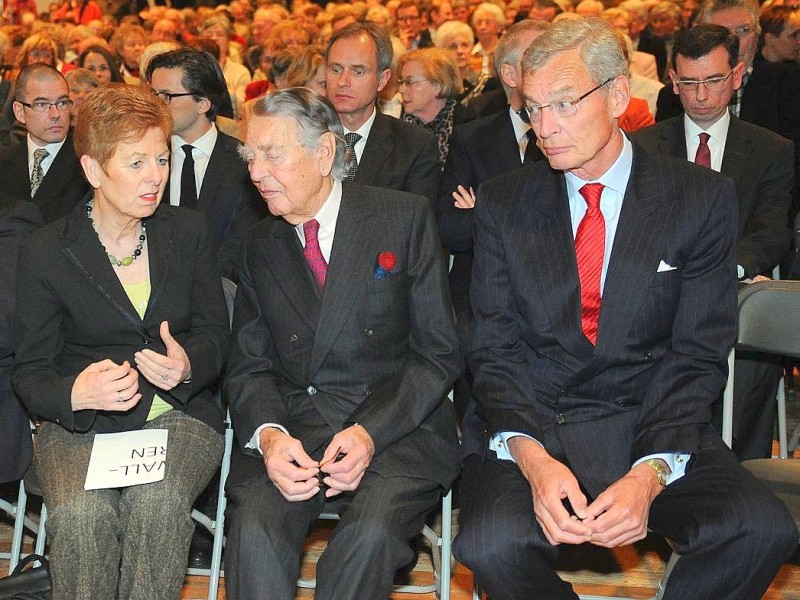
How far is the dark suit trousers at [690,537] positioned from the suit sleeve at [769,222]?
Answer: 132 cm

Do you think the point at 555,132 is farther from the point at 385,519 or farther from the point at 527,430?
the point at 385,519

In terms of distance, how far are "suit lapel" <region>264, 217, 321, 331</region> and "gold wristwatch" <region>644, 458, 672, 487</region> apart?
1.09 metres

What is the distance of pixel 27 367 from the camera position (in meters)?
3.25

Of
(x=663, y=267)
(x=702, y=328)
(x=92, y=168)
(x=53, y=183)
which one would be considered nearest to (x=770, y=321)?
(x=702, y=328)

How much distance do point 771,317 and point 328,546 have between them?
160cm

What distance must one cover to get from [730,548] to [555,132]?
4.17 ft

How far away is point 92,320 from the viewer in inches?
129

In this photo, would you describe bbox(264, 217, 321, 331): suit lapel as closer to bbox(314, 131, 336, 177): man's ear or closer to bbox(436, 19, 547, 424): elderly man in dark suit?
bbox(314, 131, 336, 177): man's ear

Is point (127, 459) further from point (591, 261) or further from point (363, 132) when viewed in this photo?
point (363, 132)

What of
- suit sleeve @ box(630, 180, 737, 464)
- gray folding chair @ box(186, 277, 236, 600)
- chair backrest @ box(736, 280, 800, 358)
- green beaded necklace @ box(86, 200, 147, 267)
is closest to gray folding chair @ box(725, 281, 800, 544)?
chair backrest @ box(736, 280, 800, 358)

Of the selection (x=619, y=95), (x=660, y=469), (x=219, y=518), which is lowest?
(x=219, y=518)

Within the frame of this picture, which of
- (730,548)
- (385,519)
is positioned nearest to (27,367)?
(385,519)

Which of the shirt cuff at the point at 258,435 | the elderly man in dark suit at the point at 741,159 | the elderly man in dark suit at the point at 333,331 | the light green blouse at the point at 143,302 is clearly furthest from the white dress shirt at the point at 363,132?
the shirt cuff at the point at 258,435

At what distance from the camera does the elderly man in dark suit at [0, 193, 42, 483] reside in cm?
340
